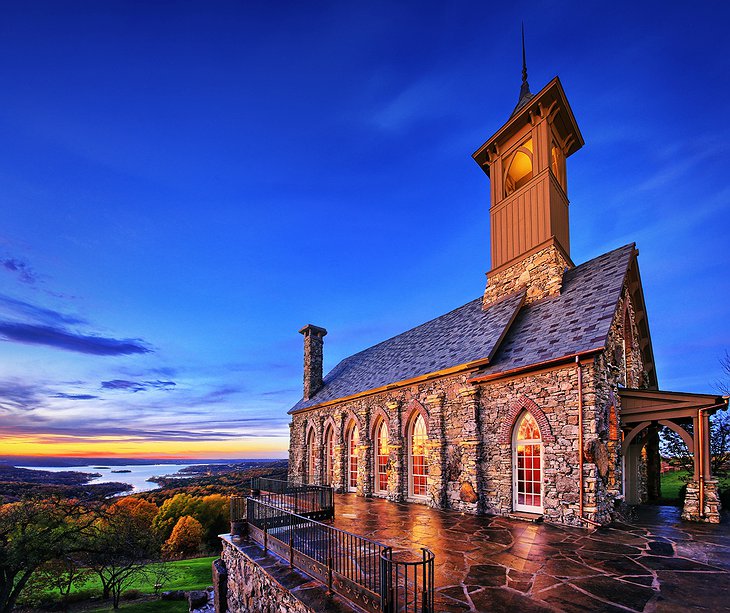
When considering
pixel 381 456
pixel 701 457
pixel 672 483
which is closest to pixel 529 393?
pixel 701 457

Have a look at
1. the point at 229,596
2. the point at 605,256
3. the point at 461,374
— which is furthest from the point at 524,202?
the point at 229,596

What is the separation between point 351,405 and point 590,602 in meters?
15.3

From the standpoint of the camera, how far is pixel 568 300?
1381 cm

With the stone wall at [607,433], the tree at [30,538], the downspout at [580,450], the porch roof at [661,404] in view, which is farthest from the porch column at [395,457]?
the tree at [30,538]

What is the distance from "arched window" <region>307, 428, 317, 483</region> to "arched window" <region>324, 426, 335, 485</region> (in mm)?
861

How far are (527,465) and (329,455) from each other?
13.4 meters

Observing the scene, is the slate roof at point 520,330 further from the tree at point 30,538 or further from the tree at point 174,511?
the tree at point 174,511

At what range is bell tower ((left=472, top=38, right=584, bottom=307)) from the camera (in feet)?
51.6

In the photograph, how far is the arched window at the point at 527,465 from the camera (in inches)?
453

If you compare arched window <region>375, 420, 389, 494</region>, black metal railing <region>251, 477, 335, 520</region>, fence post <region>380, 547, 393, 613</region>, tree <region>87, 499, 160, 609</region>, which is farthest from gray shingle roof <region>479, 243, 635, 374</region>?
tree <region>87, 499, 160, 609</region>

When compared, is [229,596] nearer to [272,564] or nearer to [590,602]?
[272,564]

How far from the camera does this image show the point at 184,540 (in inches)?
1403

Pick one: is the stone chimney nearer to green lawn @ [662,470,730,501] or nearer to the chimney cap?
the chimney cap

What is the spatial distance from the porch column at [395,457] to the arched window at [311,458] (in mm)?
8183
